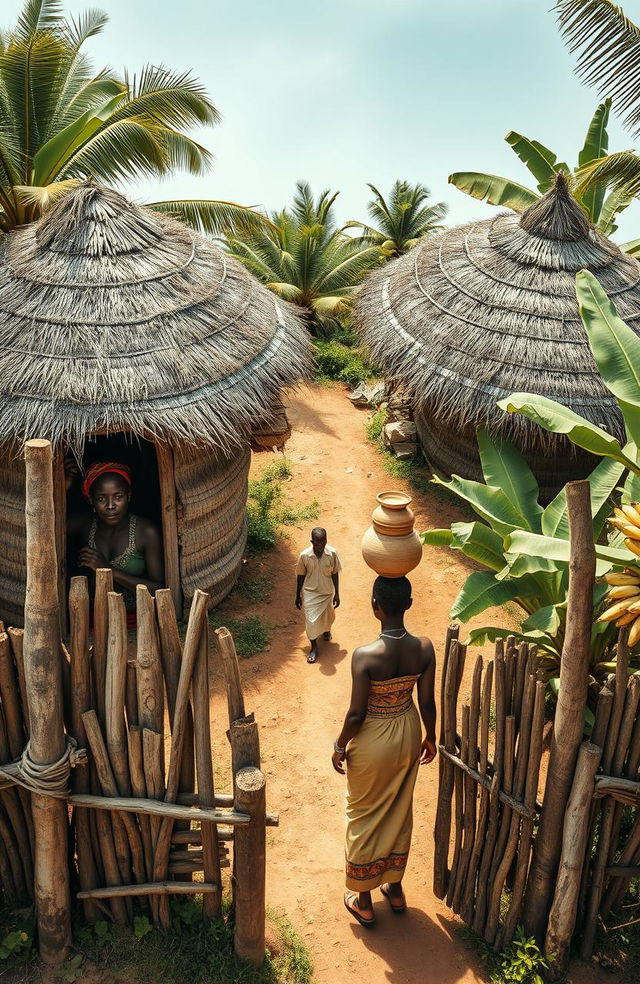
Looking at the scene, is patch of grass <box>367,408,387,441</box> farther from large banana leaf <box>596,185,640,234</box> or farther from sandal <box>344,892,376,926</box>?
sandal <box>344,892,376,926</box>

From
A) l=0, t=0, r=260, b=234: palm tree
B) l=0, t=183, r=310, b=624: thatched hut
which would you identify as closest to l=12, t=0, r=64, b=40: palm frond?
l=0, t=0, r=260, b=234: palm tree

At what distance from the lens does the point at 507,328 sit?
813 centimetres

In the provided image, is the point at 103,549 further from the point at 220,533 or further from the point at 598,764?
the point at 598,764

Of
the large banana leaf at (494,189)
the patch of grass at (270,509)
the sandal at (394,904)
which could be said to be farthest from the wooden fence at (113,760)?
the large banana leaf at (494,189)

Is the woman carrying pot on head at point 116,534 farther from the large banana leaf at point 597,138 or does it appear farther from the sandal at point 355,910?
the large banana leaf at point 597,138

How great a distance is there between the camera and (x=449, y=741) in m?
4.27

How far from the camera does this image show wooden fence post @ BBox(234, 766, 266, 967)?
12.3ft

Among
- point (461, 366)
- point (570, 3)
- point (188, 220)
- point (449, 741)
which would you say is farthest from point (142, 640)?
point (188, 220)

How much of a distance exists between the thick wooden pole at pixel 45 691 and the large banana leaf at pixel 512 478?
3650 mm

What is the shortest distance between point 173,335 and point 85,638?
3.36m

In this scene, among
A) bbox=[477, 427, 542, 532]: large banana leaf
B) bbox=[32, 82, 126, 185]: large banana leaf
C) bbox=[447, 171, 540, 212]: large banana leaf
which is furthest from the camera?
bbox=[447, 171, 540, 212]: large banana leaf

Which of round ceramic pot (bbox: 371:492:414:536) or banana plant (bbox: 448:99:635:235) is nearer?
round ceramic pot (bbox: 371:492:414:536)

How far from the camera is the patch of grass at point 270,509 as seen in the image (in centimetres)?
841

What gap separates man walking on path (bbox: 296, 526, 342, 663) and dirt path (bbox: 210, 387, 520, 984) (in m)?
0.27
